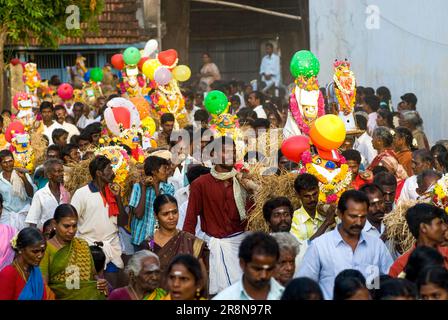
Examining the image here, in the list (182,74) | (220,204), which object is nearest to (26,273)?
(220,204)

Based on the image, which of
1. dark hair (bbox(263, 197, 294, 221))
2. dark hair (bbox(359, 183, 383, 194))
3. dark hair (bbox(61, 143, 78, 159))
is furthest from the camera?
dark hair (bbox(61, 143, 78, 159))

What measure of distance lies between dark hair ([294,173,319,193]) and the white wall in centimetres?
955

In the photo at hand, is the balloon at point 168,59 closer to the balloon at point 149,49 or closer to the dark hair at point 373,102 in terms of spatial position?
the balloon at point 149,49

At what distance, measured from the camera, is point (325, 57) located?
22.9 m

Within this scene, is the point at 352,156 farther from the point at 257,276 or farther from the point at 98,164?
the point at 257,276

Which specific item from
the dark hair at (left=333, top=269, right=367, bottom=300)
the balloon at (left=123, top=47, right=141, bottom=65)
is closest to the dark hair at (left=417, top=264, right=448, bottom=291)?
the dark hair at (left=333, top=269, right=367, bottom=300)

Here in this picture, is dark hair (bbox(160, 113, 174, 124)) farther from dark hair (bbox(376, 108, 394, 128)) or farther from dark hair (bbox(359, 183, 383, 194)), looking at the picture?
dark hair (bbox(359, 183, 383, 194))

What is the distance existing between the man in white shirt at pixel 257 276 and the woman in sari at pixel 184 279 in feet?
0.82

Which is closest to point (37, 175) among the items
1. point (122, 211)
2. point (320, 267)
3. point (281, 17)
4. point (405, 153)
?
point (122, 211)

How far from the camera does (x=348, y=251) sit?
30.1 ft

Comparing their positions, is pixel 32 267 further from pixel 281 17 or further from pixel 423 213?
pixel 281 17

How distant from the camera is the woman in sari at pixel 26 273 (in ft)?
29.4

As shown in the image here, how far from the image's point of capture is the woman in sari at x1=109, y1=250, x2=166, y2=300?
28.4 ft

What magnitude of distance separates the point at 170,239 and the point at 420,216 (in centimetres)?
218
